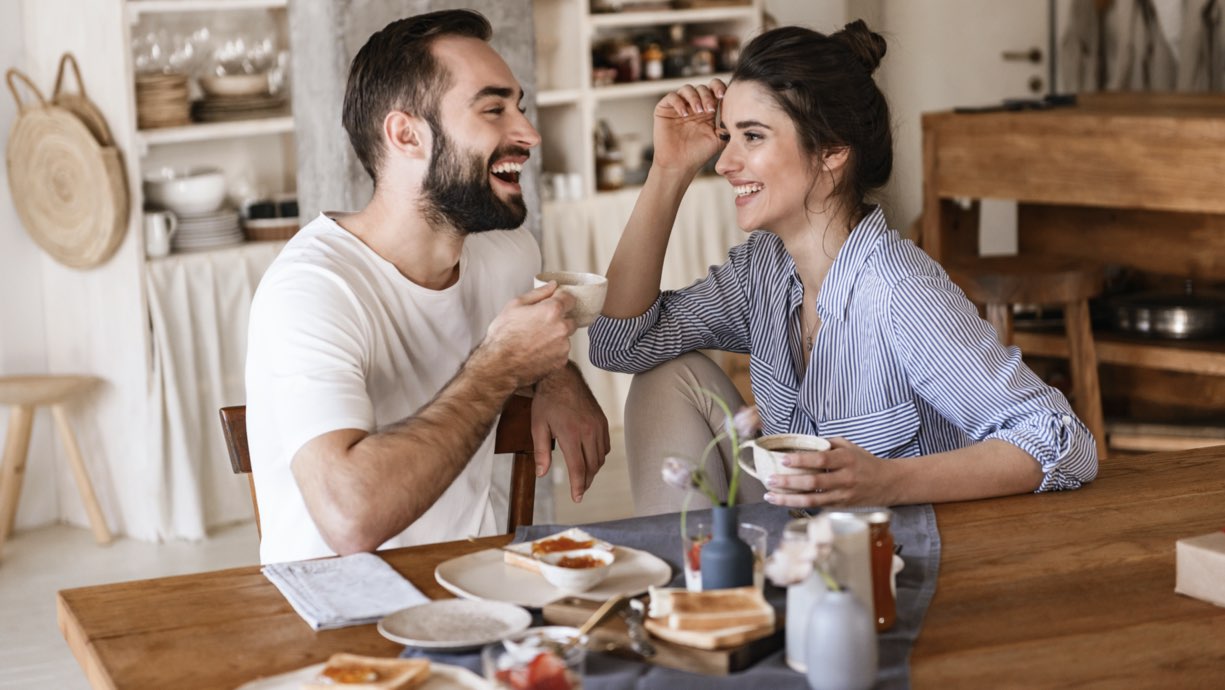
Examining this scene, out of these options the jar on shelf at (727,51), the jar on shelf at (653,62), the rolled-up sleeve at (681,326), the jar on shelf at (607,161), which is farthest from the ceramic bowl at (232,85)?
the rolled-up sleeve at (681,326)

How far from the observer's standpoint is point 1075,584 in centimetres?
174

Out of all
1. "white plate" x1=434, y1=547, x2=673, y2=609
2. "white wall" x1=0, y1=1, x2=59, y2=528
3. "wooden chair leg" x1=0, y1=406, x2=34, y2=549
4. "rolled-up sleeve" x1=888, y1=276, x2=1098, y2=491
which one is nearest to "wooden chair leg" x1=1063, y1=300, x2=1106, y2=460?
"rolled-up sleeve" x1=888, y1=276, x2=1098, y2=491

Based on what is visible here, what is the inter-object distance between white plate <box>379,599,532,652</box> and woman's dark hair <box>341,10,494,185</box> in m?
0.96

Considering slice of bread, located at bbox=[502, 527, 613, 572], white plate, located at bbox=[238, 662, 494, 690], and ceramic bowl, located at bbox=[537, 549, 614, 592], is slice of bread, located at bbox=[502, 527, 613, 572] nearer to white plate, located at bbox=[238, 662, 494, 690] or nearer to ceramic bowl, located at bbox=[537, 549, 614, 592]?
ceramic bowl, located at bbox=[537, 549, 614, 592]

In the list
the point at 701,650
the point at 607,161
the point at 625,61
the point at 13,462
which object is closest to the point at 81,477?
the point at 13,462

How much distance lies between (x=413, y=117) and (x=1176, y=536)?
50.4 inches

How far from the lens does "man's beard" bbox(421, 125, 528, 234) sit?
2340 mm

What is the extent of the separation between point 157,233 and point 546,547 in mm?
3096

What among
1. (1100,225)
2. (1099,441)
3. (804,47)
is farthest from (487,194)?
(1100,225)

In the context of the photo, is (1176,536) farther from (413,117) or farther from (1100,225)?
(1100,225)

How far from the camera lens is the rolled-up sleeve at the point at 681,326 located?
2.56 m

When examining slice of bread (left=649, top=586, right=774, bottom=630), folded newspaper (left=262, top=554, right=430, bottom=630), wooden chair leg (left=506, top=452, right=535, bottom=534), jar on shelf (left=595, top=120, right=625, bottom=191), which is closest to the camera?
slice of bread (left=649, top=586, right=774, bottom=630)

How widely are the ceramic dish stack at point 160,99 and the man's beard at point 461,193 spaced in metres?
2.49

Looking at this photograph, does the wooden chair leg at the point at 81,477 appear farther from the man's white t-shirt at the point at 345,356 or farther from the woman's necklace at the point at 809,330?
the woman's necklace at the point at 809,330
